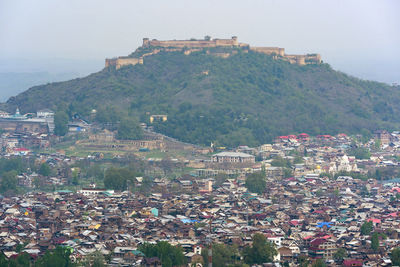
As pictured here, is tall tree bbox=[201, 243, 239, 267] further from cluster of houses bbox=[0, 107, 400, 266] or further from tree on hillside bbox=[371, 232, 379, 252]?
tree on hillside bbox=[371, 232, 379, 252]

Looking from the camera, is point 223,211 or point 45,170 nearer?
point 223,211

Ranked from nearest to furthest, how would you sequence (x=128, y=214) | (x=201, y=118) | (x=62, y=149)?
(x=128, y=214) → (x=62, y=149) → (x=201, y=118)

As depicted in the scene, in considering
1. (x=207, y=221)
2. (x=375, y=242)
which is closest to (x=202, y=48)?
(x=207, y=221)

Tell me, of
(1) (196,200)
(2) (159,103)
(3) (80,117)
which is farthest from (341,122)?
(1) (196,200)

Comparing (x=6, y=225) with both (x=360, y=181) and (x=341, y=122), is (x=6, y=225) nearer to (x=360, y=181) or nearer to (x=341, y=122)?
(x=360, y=181)

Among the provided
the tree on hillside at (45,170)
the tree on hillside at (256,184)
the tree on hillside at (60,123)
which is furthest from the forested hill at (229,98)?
the tree on hillside at (256,184)

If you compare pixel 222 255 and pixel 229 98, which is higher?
pixel 229 98

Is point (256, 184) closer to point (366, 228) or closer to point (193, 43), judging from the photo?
point (366, 228)
